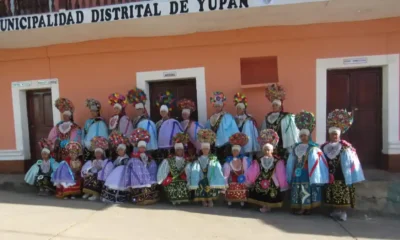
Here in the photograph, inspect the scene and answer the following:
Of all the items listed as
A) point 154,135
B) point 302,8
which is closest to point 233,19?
point 302,8

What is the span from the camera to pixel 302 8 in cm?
542

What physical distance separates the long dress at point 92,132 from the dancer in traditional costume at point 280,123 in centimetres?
287

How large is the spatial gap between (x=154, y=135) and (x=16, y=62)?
143 inches

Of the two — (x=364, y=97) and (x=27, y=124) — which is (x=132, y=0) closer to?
A: (x=27, y=124)

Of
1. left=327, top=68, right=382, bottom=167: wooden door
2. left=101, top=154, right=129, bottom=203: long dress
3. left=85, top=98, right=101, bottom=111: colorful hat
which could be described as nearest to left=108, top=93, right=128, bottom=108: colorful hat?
left=85, top=98, right=101, bottom=111: colorful hat

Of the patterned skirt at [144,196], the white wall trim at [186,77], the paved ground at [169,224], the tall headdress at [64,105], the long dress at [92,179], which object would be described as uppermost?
the white wall trim at [186,77]

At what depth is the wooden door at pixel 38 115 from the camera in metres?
7.31

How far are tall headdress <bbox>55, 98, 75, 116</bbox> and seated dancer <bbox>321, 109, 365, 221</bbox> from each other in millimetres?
4641

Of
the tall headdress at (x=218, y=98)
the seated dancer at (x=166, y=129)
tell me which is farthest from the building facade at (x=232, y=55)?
the seated dancer at (x=166, y=129)

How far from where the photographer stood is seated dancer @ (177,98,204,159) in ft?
19.3

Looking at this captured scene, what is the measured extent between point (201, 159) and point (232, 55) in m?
2.07

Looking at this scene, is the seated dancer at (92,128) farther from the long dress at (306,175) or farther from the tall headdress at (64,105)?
the long dress at (306,175)

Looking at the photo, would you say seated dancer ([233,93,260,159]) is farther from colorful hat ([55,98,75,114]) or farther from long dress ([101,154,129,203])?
colorful hat ([55,98,75,114])

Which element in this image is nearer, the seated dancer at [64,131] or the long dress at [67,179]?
the long dress at [67,179]
